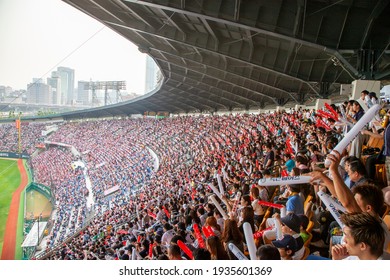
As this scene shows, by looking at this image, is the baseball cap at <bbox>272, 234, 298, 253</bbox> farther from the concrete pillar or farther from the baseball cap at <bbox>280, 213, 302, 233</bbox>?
the concrete pillar

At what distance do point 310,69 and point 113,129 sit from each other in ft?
80.4

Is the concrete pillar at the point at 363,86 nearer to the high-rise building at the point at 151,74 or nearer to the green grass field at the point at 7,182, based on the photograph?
the high-rise building at the point at 151,74

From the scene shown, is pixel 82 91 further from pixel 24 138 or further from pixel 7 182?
pixel 7 182

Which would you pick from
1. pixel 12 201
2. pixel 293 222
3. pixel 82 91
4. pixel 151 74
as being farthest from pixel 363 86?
pixel 82 91

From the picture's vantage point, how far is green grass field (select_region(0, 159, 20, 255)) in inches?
734

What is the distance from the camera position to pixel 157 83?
2408cm

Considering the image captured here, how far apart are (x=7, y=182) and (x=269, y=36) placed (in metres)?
21.3

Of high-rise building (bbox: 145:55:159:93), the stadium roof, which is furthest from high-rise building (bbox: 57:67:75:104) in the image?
high-rise building (bbox: 145:55:159:93)

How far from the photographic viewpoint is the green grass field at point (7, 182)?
18.6 metres

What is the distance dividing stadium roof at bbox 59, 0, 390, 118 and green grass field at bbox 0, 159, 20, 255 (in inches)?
428

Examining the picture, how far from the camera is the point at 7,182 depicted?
24625 mm
